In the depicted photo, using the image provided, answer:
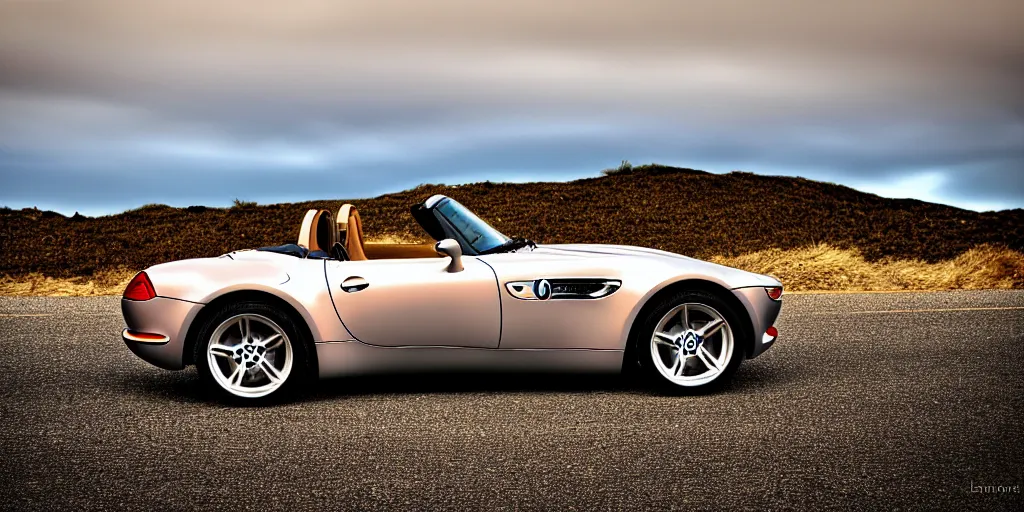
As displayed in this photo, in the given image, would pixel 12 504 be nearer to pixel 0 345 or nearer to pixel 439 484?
pixel 439 484

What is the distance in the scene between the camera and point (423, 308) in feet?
18.9

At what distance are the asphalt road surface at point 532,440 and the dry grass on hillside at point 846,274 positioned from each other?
11.6 meters

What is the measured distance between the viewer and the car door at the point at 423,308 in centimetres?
578

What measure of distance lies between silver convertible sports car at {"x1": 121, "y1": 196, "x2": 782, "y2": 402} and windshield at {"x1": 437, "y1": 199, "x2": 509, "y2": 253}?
0.21 metres

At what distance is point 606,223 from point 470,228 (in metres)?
21.9

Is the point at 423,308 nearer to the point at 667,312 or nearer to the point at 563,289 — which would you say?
the point at 563,289

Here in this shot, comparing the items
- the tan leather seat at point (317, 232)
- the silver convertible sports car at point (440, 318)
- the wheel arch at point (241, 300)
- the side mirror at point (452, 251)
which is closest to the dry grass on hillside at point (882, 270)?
the silver convertible sports car at point (440, 318)

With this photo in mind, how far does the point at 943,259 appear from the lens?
23.1 m

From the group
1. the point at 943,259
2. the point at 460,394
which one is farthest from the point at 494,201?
the point at 460,394

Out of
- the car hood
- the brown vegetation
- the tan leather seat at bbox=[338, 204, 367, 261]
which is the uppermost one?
the brown vegetation

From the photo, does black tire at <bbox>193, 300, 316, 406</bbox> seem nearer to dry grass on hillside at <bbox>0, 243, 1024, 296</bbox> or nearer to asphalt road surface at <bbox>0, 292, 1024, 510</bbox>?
asphalt road surface at <bbox>0, 292, 1024, 510</bbox>

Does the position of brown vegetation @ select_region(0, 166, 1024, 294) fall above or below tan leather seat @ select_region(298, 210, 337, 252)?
above

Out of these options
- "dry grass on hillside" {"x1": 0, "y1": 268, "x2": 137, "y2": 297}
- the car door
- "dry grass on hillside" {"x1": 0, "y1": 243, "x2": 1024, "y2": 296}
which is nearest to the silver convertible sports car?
the car door

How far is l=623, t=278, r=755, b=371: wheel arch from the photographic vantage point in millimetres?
5879
